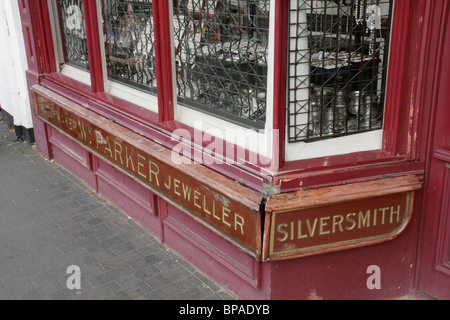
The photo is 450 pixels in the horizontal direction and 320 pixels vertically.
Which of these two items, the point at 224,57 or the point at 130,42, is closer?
the point at 224,57

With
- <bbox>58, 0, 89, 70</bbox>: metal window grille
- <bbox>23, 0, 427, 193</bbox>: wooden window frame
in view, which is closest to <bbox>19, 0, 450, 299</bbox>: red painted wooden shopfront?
<bbox>23, 0, 427, 193</bbox>: wooden window frame

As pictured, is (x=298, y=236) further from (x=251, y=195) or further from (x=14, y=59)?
(x=14, y=59)

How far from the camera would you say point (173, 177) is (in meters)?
4.29

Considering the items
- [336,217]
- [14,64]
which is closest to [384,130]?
[336,217]

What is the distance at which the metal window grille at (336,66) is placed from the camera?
3.36 meters

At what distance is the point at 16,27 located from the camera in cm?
709

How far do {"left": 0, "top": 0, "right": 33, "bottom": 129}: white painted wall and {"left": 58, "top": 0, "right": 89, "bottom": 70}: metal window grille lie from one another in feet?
3.45

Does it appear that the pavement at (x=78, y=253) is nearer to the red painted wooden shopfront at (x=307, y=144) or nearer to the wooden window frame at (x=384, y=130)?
the red painted wooden shopfront at (x=307, y=144)

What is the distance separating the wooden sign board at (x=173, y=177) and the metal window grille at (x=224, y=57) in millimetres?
531

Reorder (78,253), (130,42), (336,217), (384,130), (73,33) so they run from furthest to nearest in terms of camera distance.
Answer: (73,33) → (130,42) → (78,253) → (384,130) → (336,217)

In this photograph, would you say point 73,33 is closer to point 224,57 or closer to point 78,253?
point 78,253

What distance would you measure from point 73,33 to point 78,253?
282 cm

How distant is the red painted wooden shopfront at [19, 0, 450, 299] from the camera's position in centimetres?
340

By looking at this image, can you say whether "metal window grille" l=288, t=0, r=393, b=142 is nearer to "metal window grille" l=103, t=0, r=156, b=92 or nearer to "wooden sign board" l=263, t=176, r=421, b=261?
"wooden sign board" l=263, t=176, r=421, b=261
